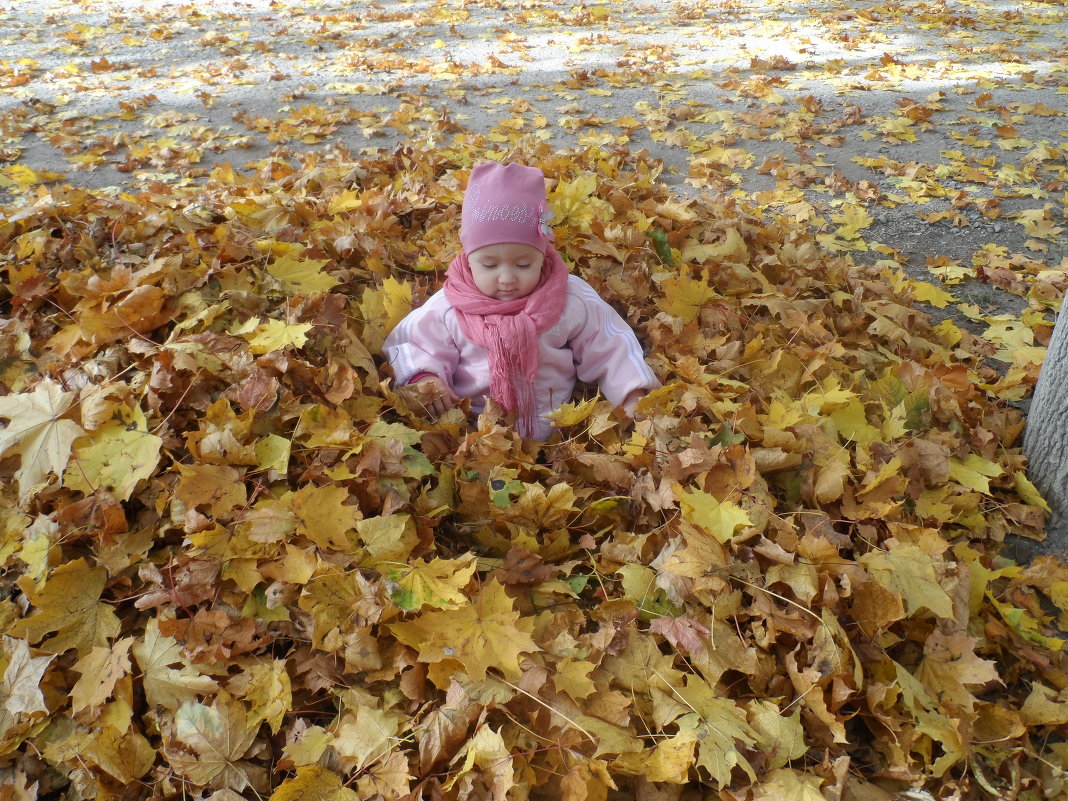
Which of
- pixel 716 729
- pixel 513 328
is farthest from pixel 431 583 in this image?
pixel 513 328

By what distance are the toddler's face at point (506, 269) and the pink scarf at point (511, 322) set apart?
3cm

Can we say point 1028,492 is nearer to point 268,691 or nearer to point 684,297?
point 684,297

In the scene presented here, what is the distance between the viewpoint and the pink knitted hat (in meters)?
2.27

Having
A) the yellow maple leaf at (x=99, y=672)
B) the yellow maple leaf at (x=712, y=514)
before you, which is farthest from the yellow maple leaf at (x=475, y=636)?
the yellow maple leaf at (x=99, y=672)

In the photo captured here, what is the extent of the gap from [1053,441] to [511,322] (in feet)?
5.99

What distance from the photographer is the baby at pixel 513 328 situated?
91.0 inches

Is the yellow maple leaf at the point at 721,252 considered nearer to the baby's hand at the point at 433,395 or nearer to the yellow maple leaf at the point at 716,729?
the baby's hand at the point at 433,395

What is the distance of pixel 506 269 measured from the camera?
7.80 ft

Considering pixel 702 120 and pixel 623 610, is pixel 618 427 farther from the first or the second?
pixel 702 120

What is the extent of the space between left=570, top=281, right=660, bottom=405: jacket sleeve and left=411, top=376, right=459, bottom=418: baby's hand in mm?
521

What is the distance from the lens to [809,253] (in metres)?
3.48

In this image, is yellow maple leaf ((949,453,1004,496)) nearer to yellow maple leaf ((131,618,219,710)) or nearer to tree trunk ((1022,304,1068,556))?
tree trunk ((1022,304,1068,556))

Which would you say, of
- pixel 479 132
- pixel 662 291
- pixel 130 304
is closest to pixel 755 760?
pixel 662 291

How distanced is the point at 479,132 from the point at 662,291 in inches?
138
